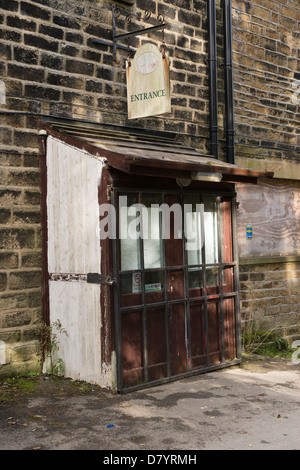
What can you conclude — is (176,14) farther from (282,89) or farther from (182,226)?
(182,226)

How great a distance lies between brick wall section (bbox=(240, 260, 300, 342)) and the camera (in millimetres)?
9031

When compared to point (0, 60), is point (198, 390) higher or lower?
lower

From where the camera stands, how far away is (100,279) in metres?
5.79

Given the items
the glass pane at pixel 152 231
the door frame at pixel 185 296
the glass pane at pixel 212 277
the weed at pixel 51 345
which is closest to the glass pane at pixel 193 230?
the door frame at pixel 185 296

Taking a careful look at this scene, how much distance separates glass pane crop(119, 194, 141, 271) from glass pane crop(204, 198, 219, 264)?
1.23 metres

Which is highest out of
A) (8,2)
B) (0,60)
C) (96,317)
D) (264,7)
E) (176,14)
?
(264,7)

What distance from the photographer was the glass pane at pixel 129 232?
5.96 meters

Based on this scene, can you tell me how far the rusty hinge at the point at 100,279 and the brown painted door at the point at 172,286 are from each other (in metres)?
0.11

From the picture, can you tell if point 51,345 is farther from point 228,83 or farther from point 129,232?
point 228,83

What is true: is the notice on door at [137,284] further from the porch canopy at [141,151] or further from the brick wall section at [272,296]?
the brick wall section at [272,296]

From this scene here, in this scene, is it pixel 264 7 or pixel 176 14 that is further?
pixel 264 7
